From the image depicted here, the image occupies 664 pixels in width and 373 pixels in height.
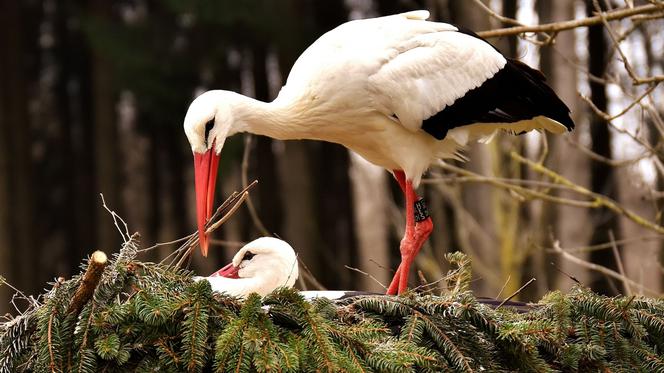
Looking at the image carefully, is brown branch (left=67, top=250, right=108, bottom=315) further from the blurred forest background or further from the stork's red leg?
the blurred forest background

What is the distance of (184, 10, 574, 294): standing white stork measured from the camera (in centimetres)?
675

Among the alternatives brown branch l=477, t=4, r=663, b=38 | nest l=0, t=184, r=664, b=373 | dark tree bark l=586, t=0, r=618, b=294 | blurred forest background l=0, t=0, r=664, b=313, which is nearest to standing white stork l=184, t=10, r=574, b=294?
brown branch l=477, t=4, r=663, b=38

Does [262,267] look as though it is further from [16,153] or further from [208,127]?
[16,153]

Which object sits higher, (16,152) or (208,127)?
(208,127)

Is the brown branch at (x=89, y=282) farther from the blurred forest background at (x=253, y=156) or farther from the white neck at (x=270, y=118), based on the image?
the blurred forest background at (x=253, y=156)

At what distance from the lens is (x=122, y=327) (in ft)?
13.1

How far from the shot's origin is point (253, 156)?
77.0 feet

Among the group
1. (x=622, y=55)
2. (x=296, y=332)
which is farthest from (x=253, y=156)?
(x=296, y=332)

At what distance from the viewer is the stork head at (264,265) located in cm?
643

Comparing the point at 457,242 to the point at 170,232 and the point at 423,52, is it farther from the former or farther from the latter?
the point at 423,52

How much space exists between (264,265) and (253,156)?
17064 millimetres

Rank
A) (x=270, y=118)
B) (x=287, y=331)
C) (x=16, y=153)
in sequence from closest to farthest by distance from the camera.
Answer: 1. (x=287, y=331)
2. (x=270, y=118)
3. (x=16, y=153)

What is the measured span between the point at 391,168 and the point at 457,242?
38.2 feet

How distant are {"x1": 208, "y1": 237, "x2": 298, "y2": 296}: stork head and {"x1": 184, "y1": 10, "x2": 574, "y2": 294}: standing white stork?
363 millimetres
